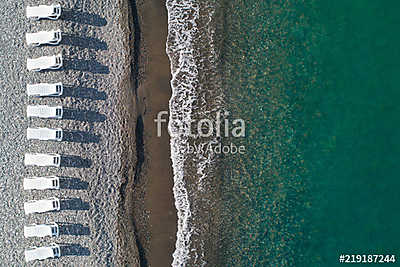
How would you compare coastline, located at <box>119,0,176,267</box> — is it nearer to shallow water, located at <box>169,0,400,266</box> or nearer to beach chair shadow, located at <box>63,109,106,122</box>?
shallow water, located at <box>169,0,400,266</box>

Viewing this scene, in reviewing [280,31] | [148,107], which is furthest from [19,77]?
[280,31]

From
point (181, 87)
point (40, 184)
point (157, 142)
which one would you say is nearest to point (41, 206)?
point (40, 184)

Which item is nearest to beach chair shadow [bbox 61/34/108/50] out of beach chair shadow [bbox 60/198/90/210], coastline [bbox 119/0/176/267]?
coastline [bbox 119/0/176/267]

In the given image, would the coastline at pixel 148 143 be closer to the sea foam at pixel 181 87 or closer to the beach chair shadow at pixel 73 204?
the sea foam at pixel 181 87

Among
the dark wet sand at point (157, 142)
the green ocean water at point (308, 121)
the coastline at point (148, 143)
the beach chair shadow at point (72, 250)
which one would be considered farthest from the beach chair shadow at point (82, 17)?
the beach chair shadow at point (72, 250)

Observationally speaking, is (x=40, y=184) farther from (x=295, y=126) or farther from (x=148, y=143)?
(x=295, y=126)

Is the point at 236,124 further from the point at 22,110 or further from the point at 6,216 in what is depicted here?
the point at 6,216
